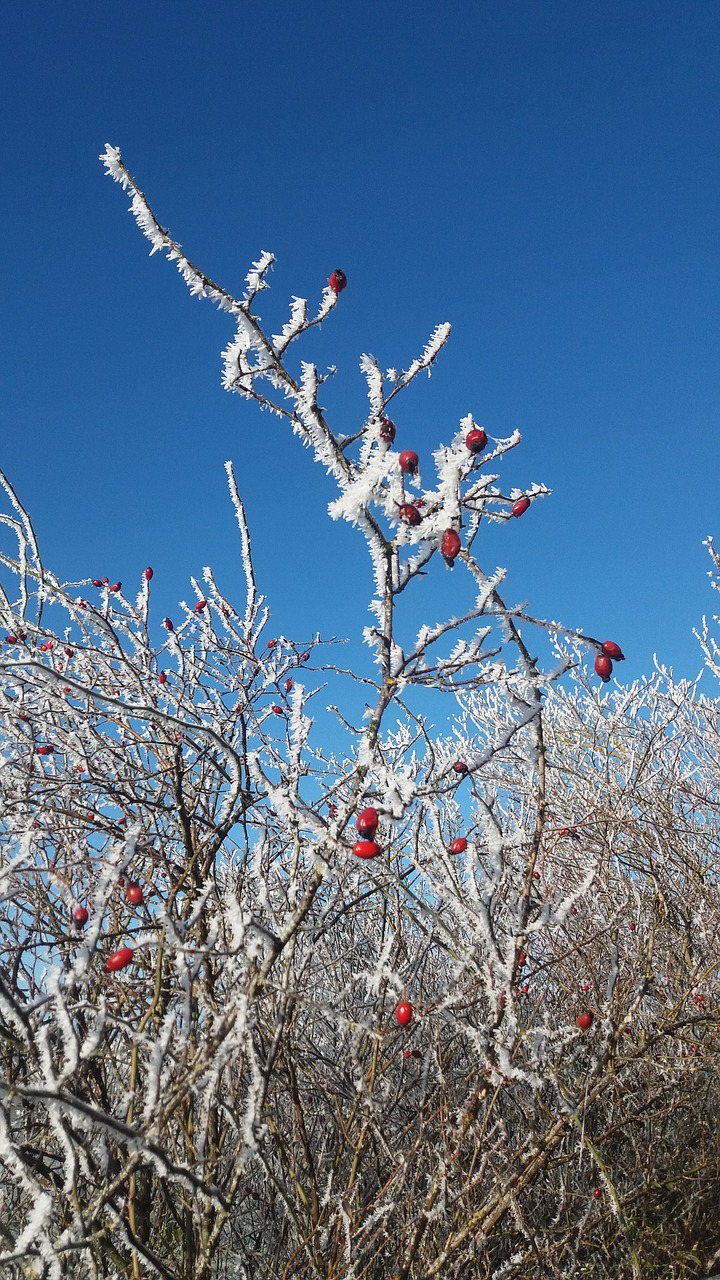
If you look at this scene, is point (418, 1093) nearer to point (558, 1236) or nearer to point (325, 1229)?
point (558, 1236)

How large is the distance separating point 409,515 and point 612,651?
0.55 meters

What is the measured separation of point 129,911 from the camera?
2.41 m

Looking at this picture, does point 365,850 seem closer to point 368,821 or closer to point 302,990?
point 368,821

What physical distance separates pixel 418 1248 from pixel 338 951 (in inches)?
67.0

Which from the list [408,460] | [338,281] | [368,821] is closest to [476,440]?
[408,460]

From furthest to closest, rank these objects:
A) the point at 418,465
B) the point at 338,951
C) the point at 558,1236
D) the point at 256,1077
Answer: the point at 338,951 < the point at 558,1236 < the point at 418,465 < the point at 256,1077

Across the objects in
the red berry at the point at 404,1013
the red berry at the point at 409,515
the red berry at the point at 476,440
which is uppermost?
the red berry at the point at 476,440

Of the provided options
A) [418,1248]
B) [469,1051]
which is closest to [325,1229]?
[418,1248]

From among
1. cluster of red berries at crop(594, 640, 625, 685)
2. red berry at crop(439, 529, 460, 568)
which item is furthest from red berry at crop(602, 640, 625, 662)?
red berry at crop(439, 529, 460, 568)

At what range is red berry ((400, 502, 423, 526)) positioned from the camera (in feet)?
4.68

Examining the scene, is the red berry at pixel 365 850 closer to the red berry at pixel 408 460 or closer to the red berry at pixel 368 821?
the red berry at pixel 368 821

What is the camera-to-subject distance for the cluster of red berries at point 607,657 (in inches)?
66.2

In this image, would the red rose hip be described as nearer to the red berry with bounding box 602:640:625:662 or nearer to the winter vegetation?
the winter vegetation

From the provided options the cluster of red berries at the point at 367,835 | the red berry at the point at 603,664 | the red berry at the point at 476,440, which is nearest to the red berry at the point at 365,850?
the cluster of red berries at the point at 367,835
